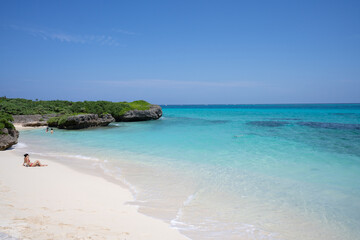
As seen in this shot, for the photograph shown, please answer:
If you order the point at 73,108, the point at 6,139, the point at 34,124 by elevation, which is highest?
the point at 73,108

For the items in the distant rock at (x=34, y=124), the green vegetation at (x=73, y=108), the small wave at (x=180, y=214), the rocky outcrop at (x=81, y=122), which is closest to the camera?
the small wave at (x=180, y=214)

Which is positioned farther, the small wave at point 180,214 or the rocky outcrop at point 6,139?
the rocky outcrop at point 6,139

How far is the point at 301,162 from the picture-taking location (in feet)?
37.9

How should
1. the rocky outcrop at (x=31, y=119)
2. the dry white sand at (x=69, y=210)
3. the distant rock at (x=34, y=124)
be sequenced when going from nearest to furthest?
the dry white sand at (x=69, y=210) < the distant rock at (x=34, y=124) < the rocky outcrop at (x=31, y=119)

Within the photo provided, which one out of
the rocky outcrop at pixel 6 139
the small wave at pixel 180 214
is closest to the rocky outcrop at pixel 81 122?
the rocky outcrop at pixel 6 139

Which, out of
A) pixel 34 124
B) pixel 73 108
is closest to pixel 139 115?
pixel 73 108

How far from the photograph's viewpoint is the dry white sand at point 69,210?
4484 millimetres

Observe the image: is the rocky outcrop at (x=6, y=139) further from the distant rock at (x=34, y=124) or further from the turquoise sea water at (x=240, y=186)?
the distant rock at (x=34, y=124)

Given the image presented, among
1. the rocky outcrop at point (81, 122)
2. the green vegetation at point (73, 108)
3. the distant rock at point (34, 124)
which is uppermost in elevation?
the green vegetation at point (73, 108)

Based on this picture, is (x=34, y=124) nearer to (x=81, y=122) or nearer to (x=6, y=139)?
(x=81, y=122)

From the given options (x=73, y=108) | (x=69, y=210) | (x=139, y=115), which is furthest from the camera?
(x=139, y=115)

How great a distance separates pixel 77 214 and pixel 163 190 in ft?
9.65

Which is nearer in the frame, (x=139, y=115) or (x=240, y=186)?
(x=240, y=186)

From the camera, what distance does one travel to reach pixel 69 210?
5609mm
